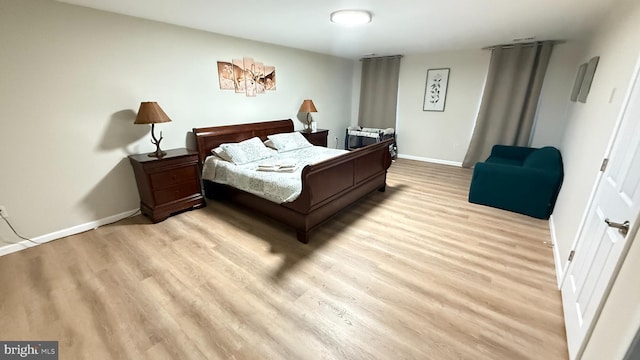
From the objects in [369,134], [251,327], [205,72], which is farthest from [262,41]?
[251,327]

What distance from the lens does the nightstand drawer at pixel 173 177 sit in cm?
281

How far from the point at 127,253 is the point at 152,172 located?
874 mm

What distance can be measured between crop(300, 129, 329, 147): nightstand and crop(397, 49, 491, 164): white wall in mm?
1959

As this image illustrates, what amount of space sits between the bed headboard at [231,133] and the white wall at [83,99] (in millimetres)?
167

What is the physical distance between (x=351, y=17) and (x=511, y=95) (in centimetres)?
352

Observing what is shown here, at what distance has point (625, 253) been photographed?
110 cm

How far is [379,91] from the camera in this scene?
5.81 meters

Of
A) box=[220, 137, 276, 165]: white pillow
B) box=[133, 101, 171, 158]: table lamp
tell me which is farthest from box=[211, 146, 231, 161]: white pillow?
box=[133, 101, 171, 158]: table lamp

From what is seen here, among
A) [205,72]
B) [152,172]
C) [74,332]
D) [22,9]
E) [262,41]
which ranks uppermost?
[262,41]

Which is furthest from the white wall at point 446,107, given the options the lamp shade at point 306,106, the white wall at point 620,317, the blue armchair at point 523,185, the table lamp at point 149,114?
the table lamp at point 149,114

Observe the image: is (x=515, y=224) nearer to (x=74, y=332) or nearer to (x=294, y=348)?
(x=294, y=348)

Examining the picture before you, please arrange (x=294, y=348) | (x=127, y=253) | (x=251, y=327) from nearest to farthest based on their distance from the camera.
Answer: (x=294, y=348) → (x=251, y=327) → (x=127, y=253)

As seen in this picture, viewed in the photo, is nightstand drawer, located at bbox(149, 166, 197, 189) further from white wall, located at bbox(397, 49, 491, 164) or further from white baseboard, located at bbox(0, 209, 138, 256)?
white wall, located at bbox(397, 49, 491, 164)

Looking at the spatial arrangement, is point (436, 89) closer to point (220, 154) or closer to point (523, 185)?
point (523, 185)
